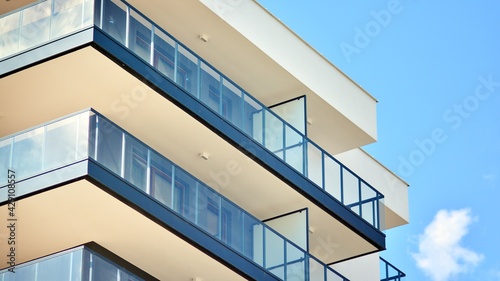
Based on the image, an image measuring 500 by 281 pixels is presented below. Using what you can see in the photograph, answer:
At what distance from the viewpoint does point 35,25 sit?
27375 mm

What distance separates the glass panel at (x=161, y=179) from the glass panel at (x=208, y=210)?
940 millimetres

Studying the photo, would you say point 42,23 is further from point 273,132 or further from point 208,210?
point 273,132

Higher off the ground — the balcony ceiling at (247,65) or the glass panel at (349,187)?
the balcony ceiling at (247,65)

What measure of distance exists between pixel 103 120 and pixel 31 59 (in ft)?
6.96

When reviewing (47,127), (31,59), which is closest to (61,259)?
(47,127)

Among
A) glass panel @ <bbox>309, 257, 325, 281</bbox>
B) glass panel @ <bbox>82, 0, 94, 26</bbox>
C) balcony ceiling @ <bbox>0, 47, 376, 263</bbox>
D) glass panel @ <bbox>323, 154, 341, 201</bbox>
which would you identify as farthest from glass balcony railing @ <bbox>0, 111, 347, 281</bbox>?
glass panel @ <bbox>323, 154, 341, 201</bbox>

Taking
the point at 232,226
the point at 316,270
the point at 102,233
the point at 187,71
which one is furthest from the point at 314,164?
the point at 102,233

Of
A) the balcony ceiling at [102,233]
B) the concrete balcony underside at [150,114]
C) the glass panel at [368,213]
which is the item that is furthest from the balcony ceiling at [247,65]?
the balcony ceiling at [102,233]

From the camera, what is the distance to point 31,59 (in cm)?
2703

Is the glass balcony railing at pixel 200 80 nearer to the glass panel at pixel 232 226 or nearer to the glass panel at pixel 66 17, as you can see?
the glass panel at pixel 66 17

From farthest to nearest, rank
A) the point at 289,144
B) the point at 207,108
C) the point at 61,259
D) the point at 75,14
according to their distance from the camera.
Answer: the point at 289,144 < the point at 207,108 < the point at 75,14 < the point at 61,259

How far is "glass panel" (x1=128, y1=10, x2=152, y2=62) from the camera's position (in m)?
27.6

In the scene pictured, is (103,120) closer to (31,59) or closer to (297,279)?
(31,59)

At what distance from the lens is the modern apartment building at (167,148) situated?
25.9 m
